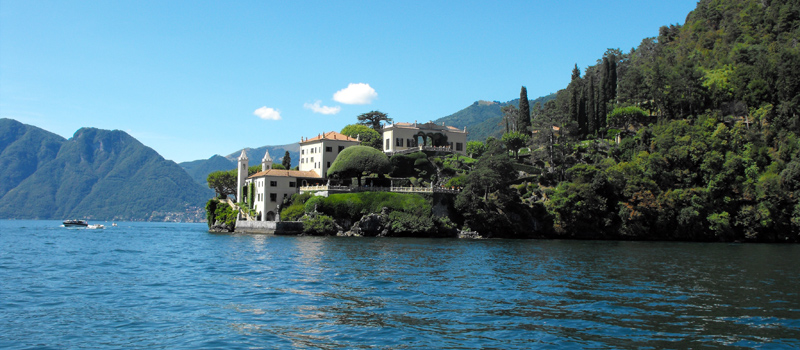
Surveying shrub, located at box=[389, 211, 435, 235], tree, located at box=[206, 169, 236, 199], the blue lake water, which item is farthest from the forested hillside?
tree, located at box=[206, 169, 236, 199]

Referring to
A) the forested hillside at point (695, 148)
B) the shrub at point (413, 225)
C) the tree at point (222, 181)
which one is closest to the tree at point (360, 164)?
the shrub at point (413, 225)

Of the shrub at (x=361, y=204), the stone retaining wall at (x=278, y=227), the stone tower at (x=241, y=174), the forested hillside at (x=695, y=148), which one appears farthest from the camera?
the stone tower at (x=241, y=174)

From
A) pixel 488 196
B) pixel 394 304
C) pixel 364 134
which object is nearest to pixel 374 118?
pixel 364 134

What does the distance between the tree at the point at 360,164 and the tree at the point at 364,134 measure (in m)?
14.9

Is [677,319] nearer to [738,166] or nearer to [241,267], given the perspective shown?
[241,267]

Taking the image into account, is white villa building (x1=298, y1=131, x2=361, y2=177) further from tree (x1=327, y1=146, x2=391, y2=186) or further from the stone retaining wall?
the stone retaining wall

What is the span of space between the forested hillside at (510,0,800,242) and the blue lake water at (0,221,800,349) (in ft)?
107

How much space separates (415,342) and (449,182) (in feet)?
197

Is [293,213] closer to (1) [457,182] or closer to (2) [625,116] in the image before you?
(1) [457,182]

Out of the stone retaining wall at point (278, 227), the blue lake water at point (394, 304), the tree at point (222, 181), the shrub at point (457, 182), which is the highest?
the tree at point (222, 181)

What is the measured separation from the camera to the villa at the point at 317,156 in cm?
7831

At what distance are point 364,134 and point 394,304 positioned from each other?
2962 inches

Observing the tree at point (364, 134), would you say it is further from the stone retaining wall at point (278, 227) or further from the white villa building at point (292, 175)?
the stone retaining wall at point (278, 227)

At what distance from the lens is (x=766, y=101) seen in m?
77.7
